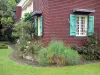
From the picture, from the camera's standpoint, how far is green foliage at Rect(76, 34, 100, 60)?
543 inches

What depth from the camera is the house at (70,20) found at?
14.7 meters

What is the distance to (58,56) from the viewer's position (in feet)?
37.8

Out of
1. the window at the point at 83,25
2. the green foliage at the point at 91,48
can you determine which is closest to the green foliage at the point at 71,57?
the green foliage at the point at 91,48

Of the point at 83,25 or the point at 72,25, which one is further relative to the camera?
the point at 83,25

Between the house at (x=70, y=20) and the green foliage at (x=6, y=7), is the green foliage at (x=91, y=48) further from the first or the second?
the green foliage at (x=6, y=7)

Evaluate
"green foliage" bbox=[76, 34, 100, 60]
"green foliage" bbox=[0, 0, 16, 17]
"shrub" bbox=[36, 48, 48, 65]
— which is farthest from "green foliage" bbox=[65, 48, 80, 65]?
"green foliage" bbox=[0, 0, 16, 17]

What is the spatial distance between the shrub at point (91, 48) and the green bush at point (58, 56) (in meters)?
2.25

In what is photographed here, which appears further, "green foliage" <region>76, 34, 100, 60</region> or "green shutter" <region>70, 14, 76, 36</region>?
"green shutter" <region>70, 14, 76, 36</region>

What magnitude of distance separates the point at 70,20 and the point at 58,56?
4.15 m

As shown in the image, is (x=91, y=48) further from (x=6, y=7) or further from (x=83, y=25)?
(x=6, y=7)

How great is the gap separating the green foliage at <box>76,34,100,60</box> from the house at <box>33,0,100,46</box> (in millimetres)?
624

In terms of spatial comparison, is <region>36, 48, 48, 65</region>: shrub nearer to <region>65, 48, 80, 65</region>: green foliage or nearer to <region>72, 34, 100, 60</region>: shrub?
<region>65, 48, 80, 65</region>: green foliage

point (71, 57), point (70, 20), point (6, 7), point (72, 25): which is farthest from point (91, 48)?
point (6, 7)

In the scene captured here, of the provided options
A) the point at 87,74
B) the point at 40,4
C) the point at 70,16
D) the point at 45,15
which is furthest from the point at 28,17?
the point at 87,74
